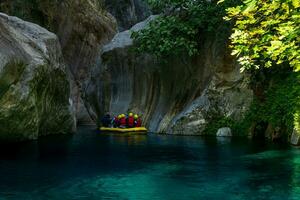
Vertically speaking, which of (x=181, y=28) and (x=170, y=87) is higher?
(x=181, y=28)

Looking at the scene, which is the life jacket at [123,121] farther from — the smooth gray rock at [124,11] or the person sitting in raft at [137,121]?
the smooth gray rock at [124,11]

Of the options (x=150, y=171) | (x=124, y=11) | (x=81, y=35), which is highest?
(x=124, y=11)

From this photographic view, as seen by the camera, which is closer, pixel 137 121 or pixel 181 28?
pixel 181 28

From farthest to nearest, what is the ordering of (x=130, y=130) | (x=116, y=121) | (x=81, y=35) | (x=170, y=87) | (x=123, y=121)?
(x=81, y=35) < (x=116, y=121) < (x=123, y=121) < (x=170, y=87) < (x=130, y=130)

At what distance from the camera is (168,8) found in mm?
29438

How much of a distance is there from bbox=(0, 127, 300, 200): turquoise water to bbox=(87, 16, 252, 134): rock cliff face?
17.1 ft

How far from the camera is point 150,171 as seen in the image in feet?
46.9

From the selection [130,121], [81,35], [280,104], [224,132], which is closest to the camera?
[280,104]

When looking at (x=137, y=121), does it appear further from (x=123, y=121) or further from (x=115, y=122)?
(x=115, y=122)

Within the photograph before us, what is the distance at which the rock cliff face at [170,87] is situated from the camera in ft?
86.4

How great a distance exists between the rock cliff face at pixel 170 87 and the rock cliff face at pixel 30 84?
4.74 m

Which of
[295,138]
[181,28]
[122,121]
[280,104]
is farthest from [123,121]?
[295,138]

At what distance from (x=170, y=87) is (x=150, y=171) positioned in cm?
1593

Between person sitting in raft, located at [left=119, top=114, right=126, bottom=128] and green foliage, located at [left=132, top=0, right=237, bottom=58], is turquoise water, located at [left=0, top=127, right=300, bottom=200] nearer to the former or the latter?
green foliage, located at [left=132, top=0, right=237, bottom=58]
